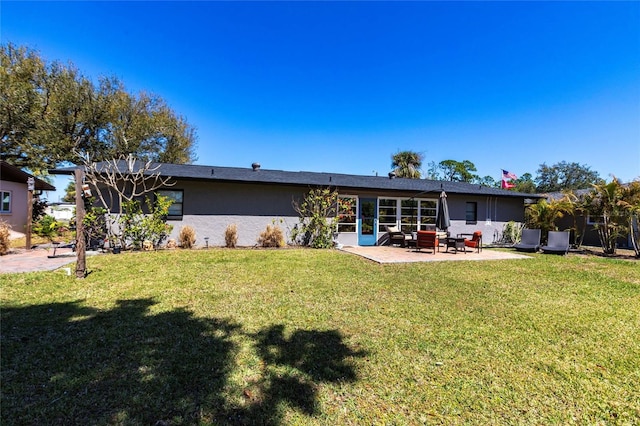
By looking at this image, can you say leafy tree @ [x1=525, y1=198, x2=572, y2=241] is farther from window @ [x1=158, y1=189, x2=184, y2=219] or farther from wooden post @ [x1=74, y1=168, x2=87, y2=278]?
wooden post @ [x1=74, y1=168, x2=87, y2=278]

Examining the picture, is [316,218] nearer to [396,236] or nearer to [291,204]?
[291,204]

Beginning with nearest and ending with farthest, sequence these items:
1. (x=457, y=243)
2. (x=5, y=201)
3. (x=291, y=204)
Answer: (x=457, y=243), (x=291, y=204), (x=5, y=201)

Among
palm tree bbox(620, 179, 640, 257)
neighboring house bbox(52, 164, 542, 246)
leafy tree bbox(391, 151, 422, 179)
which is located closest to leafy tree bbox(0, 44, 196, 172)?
neighboring house bbox(52, 164, 542, 246)

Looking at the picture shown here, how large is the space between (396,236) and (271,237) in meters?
5.67

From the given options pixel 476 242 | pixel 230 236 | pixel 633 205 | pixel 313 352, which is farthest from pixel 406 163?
pixel 313 352

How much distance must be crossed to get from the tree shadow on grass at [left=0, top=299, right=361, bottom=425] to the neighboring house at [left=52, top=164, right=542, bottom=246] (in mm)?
7890

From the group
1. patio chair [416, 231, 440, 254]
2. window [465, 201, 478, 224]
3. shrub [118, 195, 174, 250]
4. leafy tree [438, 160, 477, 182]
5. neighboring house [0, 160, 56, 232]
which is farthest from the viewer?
leafy tree [438, 160, 477, 182]

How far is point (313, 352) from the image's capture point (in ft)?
10.8

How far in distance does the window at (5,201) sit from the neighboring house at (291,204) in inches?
320

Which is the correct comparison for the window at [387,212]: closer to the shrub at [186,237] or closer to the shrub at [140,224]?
the shrub at [186,237]

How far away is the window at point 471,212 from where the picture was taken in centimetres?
1568

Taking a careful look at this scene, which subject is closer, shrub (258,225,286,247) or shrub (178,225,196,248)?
shrub (178,225,196,248)

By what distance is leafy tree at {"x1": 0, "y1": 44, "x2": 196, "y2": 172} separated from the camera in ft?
60.3

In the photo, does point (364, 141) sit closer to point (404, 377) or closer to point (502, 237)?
point (502, 237)
